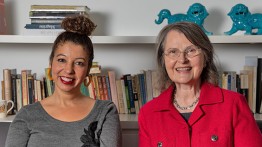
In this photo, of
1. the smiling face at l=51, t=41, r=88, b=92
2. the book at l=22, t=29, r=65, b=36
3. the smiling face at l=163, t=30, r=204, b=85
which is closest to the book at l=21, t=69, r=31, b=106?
the book at l=22, t=29, r=65, b=36

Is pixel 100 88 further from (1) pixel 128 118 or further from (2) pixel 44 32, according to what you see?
(2) pixel 44 32

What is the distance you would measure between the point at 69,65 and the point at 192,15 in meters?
0.80

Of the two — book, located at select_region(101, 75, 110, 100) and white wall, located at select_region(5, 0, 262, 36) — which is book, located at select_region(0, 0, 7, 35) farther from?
book, located at select_region(101, 75, 110, 100)

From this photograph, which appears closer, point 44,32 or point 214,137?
point 214,137

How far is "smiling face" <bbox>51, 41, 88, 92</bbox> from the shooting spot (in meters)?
1.55

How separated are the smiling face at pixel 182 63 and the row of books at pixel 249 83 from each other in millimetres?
603

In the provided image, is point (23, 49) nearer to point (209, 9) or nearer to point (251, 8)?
point (209, 9)

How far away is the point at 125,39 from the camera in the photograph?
2.08 metres

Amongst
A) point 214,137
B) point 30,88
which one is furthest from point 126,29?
point 214,137

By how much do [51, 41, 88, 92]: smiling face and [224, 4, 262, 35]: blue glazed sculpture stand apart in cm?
89

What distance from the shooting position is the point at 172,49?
151 cm

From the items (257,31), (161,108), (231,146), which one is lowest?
(231,146)

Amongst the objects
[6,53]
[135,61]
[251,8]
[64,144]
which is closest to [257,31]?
[251,8]

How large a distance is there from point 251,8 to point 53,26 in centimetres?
107
